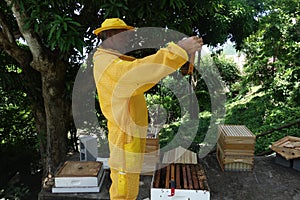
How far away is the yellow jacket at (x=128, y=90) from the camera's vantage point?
4.57 ft

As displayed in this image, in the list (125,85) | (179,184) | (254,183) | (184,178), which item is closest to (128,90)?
(125,85)

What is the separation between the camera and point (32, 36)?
3.08 m

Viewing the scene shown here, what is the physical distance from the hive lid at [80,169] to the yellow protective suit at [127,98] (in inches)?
30.9

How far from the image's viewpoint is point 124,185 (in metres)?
1.89

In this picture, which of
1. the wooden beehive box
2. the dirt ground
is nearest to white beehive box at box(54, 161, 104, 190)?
the dirt ground

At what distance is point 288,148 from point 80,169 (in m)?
2.51

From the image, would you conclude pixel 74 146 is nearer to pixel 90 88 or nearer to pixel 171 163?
pixel 90 88

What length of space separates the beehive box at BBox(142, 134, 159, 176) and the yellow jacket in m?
0.97

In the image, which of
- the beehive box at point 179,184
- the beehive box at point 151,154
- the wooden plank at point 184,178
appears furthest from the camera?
the beehive box at point 151,154

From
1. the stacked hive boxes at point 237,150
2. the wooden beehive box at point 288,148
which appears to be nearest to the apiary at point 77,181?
the stacked hive boxes at point 237,150

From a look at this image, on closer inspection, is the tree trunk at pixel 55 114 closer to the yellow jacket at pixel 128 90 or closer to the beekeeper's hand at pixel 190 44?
the yellow jacket at pixel 128 90

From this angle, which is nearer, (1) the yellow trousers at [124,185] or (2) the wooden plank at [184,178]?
(1) the yellow trousers at [124,185]

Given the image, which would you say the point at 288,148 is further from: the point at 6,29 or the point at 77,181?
the point at 6,29

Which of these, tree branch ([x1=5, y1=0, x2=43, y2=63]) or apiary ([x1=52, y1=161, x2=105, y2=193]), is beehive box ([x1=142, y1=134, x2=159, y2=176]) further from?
tree branch ([x1=5, y1=0, x2=43, y2=63])
